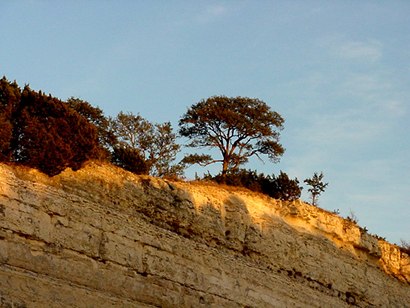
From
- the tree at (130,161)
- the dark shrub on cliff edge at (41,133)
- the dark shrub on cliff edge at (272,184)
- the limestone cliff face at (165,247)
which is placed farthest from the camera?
the dark shrub on cliff edge at (272,184)

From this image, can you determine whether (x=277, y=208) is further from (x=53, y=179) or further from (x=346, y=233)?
(x=53, y=179)

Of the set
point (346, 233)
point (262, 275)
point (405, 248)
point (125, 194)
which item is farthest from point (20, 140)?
point (405, 248)

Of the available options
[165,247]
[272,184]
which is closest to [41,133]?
[165,247]

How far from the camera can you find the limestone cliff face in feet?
66.5

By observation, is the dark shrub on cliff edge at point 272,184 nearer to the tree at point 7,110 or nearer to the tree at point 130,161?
the tree at point 130,161

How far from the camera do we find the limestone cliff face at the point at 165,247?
66.5ft

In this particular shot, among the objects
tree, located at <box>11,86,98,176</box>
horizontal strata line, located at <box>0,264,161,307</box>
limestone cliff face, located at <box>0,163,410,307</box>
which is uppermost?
tree, located at <box>11,86,98,176</box>

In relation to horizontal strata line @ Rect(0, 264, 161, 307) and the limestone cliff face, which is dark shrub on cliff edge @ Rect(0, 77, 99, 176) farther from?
horizontal strata line @ Rect(0, 264, 161, 307)

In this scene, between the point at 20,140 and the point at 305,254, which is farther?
the point at 305,254

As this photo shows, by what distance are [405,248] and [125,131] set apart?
14.5m

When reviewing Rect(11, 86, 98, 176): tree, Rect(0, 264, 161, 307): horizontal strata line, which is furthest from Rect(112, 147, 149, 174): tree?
Rect(0, 264, 161, 307): horizontal strata line

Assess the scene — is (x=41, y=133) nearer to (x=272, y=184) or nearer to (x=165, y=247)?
(x=165, y=247)

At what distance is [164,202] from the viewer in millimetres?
25172

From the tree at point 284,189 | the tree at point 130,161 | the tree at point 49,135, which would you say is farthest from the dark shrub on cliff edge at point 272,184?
the tree at point 49,135
